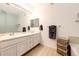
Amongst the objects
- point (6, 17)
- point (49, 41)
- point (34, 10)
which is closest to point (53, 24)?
point (49, 41)

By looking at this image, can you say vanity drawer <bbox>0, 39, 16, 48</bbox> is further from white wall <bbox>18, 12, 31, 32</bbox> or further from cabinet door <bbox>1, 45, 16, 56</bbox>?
white wall <bbox>18, 12, 31, 32</bbox>

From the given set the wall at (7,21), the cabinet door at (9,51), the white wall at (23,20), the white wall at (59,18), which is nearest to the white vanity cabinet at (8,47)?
the cabinet door at (9,51)

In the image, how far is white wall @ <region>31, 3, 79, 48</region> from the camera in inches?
122

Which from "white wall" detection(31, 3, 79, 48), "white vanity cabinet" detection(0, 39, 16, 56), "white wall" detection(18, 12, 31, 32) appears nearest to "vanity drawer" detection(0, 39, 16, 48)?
"white vanity cabinet" detection(0, 39, 16, 56)

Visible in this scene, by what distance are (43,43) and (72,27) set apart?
1.62 m

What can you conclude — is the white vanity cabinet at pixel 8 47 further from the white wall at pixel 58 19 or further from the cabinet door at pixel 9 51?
the white wall at pixel 58 19

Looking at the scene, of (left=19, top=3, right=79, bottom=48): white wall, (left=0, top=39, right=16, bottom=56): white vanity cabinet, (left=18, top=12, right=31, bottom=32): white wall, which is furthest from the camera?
(left=19, top=3, right=79, bottom=48): white wall

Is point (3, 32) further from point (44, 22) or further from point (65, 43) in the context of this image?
point (44, 22)

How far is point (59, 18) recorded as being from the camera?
3537 mm

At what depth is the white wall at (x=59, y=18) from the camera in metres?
3.09

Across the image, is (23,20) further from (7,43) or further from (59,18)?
(59,18)

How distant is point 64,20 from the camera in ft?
11.0

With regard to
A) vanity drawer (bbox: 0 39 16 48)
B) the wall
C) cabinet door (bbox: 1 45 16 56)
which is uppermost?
the wall

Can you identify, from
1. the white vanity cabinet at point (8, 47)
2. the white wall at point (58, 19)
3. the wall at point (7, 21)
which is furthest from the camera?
the white wall at point (58, 19)
